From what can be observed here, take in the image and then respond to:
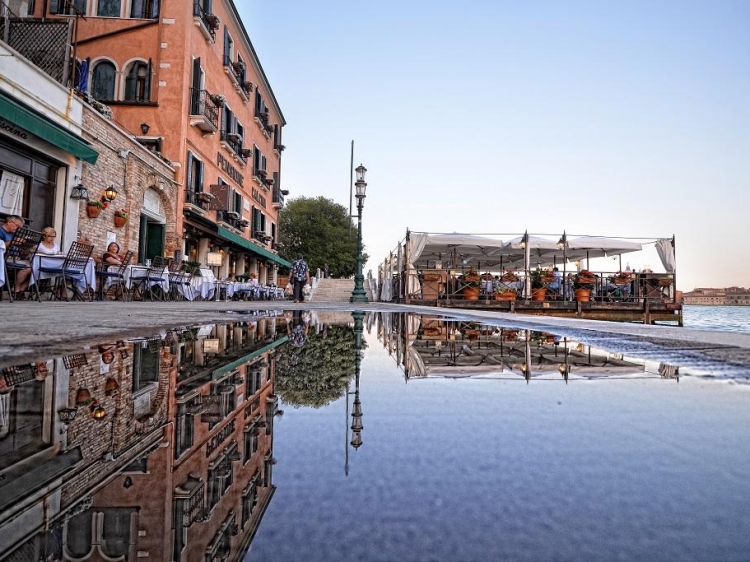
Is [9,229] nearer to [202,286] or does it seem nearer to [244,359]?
[244,359]

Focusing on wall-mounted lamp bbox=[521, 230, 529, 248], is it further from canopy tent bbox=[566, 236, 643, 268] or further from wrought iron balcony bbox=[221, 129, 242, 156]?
wrought iron balcony bbox=[221, 129, 242, 156]

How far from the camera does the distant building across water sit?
85.9 metres

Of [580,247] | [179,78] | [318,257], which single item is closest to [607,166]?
[580,247]

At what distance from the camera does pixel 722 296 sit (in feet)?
293

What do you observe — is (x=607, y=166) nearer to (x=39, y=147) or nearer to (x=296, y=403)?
(x=39, y=147)

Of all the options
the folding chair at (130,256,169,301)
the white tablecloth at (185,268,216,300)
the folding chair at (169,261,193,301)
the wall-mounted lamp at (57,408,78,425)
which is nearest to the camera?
the wall-mounted lamp at (57,408,78,425)

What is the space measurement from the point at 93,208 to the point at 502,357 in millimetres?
11719

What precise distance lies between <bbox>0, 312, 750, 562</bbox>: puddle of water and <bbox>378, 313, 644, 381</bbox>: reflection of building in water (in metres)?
0.31

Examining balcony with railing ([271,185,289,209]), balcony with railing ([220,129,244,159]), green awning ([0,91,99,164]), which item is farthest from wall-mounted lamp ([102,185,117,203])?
balcony with railing ([271,185,289,209])

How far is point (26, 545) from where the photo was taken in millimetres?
541

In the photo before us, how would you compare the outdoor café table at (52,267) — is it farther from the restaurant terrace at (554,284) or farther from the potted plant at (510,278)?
the potted plant at (510,278)

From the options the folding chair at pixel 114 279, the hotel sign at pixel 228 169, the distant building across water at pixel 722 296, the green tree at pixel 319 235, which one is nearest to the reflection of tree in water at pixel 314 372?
the folding chair at pixel 114 279

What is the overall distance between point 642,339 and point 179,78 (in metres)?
16.6

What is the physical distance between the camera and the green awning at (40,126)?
797cm
